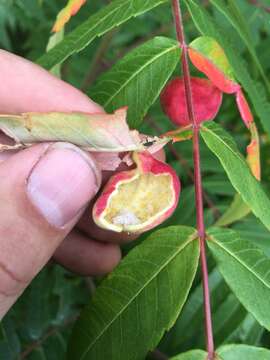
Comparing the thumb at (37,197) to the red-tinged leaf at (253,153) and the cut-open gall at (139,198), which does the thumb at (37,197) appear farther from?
the red-tinged leaf at (253,153)

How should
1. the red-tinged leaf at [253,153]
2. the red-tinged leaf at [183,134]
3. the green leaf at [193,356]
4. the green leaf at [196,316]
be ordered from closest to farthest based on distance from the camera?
the green leaf at [193,356] < the red-tinged leaf at [183,134] < the red-tinged leaf at [253,153] < the green leaf at [196,316]

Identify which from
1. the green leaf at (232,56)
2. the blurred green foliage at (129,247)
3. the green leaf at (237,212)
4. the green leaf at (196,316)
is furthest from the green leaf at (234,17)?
the green leaf at (196,316)

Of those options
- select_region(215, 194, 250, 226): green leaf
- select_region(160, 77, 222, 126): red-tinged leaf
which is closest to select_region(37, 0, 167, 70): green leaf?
select_region(160, 77, 222, 126): red-tinged leaf

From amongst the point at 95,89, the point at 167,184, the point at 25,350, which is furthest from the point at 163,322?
the point at 25,350

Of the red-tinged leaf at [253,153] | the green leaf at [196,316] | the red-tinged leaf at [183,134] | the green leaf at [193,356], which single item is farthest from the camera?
the green leaf at [196,316]

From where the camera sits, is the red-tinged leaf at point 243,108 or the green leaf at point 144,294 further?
the red-tinged leaf at point 243,108

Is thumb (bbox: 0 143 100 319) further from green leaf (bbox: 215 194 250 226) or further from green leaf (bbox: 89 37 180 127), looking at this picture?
green leaf (bbox: 215 194 250 226)

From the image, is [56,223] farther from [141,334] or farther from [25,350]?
[25,350]

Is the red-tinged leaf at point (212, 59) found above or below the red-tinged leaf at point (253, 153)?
above

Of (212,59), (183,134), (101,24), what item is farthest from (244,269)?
(101,24)
